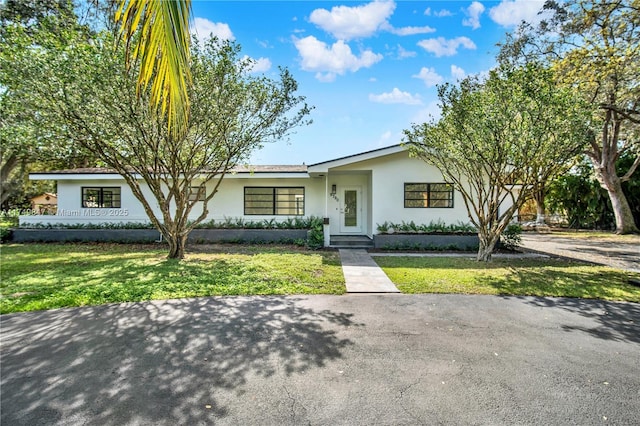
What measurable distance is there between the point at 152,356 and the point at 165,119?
4.95 metres

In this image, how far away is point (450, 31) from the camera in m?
10.1

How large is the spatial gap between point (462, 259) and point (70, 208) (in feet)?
57.2

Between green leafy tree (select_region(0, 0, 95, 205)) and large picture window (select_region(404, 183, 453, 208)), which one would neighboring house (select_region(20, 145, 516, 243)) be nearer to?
large picture window (select_region(404, 183, 453, 208))

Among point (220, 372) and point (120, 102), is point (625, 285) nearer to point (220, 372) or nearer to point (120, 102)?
point (220, 372)

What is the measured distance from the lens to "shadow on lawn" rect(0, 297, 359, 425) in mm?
2756

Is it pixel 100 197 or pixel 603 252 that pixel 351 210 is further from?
pixel 100 197

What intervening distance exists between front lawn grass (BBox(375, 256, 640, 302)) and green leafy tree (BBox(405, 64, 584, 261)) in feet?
4.10

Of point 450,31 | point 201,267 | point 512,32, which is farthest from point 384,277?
point 512,32

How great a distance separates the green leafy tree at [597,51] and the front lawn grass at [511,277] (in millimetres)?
3589

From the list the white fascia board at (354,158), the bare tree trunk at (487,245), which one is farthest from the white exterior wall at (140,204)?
the bare tree trunk at (487,245)

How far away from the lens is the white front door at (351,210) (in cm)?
1482

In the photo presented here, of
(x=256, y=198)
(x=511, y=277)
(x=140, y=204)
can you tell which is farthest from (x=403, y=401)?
(x=140, y=204)

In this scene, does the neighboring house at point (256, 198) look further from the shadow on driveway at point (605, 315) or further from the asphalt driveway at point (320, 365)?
the asphalt driveway at point (320, 365)

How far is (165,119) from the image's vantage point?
265 inches
